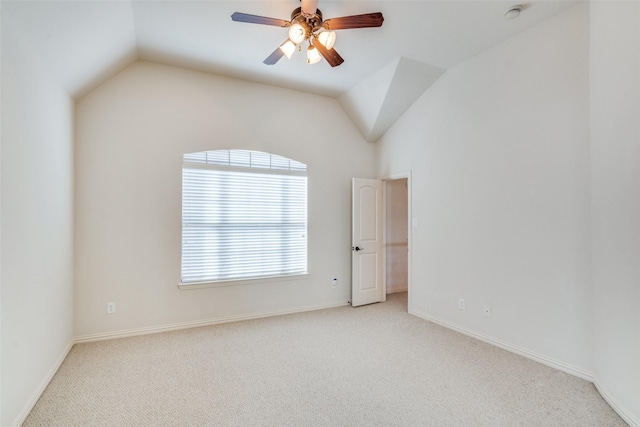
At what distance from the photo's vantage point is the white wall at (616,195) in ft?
6.49

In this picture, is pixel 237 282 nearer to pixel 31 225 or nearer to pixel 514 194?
pixel 31 225

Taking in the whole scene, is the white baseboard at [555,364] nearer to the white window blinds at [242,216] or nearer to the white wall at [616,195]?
the white wall at [616,195]

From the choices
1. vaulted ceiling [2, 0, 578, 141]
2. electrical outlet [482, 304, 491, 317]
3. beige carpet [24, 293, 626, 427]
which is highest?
vaulted ceiling [2, 0, 578, 141]

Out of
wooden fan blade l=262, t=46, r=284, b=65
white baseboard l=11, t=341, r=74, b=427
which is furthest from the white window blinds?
wooden fan blade l=262, t=46, r=284, b=65

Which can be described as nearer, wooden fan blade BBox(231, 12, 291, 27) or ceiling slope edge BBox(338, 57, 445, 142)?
wooden fan blade BBox(231, 12, 291, 27)

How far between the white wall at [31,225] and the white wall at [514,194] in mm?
4016

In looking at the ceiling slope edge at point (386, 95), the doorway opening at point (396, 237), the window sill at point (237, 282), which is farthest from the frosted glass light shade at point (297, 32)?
the doorway opening at point (396, 237)

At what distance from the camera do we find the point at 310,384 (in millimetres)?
2436

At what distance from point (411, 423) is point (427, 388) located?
0.47 meters

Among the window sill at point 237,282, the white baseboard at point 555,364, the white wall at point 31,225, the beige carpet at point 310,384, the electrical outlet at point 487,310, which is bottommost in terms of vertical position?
the beige carpet at point 310,384

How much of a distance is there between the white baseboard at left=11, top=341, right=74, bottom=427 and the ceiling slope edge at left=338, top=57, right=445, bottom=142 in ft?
14.8

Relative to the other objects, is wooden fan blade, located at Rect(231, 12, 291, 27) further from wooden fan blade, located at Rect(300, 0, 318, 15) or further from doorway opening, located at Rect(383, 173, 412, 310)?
doorway opening, located at Rect(383, 173, 412, 310)

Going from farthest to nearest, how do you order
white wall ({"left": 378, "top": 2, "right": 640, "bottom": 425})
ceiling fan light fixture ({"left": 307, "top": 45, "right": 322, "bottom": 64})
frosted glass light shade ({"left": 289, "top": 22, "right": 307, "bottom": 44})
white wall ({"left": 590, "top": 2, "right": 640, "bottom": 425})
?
ceiling fan light fixture ({"left": 307, "top": 45, "right": 322, "bottom": 64}), frosted glass light shade ({"left": 289, "top": 22, "right": 307, "bottom": 44}), white wall ({"left": 378, "top": 2, "right": 640, "bottom": 425}), white wall ({"left": 590, "top": 2, "right": 640, "bottom": 425})

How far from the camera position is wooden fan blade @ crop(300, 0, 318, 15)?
7.05 feet
